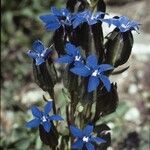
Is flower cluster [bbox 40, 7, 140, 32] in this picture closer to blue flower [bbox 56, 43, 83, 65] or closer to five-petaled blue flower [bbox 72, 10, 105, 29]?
five-petaled blue flower [bbox 72, 10, 105, 29]

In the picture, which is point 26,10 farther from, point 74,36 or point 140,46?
point 74,36

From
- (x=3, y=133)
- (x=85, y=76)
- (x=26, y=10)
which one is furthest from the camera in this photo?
(x=26, y=10)

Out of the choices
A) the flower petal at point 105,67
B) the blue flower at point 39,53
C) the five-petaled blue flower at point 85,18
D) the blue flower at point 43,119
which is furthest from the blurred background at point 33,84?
the five-petaled blue flower at point 85,18

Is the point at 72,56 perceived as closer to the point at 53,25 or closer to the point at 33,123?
the point at 53,25

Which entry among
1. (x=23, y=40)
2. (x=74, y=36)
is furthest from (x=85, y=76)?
(x=23, y=40)

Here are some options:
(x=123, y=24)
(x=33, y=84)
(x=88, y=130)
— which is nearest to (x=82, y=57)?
(x=123, y=24)

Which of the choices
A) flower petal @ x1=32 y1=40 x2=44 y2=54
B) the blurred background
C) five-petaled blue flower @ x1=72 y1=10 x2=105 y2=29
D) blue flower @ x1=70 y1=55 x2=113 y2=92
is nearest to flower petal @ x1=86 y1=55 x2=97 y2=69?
blue flower @ x1=70 y1=55 x2=113 y2=92

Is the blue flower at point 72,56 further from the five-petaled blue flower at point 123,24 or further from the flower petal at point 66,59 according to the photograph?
the five-petaled blue flower at point 123,24
